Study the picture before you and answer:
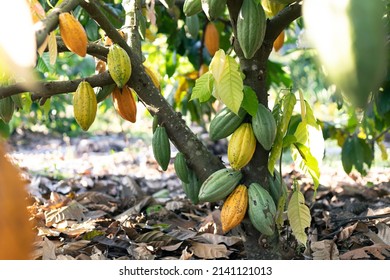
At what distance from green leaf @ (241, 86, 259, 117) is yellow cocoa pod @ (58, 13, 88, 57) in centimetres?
39

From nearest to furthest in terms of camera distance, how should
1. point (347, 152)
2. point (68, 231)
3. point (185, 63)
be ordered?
point (68, 231) < point (347, 152) < point (185, 63)

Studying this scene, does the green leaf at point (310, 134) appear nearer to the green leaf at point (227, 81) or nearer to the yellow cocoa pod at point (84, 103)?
the green leaf at point (227, 81)

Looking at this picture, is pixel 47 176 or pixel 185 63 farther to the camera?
pixel 185 63

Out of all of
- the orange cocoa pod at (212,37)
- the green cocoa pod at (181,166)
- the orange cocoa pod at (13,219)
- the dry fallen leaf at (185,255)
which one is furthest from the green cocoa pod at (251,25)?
the orange cocoa pod at (212,37)

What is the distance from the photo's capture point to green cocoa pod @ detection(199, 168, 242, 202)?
140 centimetres

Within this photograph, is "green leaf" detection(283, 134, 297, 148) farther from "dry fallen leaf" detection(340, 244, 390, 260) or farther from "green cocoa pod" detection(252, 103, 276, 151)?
"dry fallen leaf" detection(340, 244, 390, 260)

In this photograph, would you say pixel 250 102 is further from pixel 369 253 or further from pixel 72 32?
pixel 369 253

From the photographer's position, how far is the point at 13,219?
0.25 m

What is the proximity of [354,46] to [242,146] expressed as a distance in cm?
100

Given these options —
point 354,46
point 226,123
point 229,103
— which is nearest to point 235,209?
point 226,123

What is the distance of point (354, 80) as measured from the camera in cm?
34

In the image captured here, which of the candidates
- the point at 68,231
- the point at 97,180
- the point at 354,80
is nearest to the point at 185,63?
the point at 97,180
